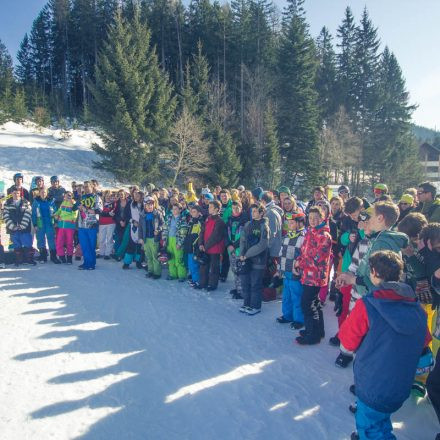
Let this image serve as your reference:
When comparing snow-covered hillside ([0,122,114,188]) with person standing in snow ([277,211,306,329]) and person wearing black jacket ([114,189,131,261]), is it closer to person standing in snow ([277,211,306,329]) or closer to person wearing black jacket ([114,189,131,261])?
person wearing black jacket ([114,189,131,261])

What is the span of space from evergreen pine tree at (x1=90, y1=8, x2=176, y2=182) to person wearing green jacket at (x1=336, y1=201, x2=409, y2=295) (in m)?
20.9

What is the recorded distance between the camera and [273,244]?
22.6 feet

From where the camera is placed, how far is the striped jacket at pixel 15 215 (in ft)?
29.1

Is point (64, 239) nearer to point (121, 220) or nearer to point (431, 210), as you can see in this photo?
point (121, 220)

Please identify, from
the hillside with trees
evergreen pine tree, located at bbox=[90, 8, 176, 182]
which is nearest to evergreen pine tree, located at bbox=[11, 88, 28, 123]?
the hillside with trees

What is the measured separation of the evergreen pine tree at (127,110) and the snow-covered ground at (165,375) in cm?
1754

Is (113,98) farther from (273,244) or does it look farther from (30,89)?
(273,244)

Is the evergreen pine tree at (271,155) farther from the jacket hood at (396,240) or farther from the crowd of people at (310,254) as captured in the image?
the jacket hood at (396,240)

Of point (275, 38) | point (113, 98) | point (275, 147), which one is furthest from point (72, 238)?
point (275, 38)

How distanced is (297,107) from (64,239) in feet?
81.2

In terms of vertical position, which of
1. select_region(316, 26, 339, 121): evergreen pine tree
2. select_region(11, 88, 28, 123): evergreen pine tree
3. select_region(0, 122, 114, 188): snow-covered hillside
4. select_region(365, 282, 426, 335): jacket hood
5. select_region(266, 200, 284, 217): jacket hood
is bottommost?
select_region(365, 282, 426, 335): jacket hood

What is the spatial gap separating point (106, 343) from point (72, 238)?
208 inches

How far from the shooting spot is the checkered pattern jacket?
18.6 feet

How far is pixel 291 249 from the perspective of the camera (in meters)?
5.73
